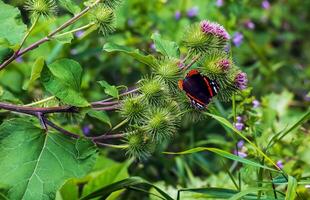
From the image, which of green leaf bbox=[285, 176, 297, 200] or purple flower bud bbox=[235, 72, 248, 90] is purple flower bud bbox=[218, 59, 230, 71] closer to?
purple flower bud bbox=[235, 72, 248, 90]

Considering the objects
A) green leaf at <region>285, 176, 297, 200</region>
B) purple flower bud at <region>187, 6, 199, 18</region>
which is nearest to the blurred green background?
purple flower bud at <region>187, 6, 199, 18</region>

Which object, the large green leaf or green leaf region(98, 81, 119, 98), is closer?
green leaf region(98, 81, 119, 98)

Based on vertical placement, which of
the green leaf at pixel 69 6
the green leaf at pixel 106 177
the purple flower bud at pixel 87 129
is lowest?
the green leaf at pixel 106 177

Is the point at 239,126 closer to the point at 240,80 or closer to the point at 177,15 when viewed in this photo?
the point at 240,80

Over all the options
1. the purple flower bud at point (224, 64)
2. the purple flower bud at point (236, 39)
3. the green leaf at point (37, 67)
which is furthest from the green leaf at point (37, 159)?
the purple flower bud at point (236, 39)

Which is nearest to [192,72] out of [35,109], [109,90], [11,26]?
[109,90]

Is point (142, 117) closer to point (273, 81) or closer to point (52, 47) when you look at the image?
point (52, 47)

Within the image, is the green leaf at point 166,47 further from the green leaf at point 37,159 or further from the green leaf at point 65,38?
the green leaf at point 37,159

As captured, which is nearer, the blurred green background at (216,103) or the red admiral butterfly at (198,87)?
the red admiral butterfly at (198,87)
